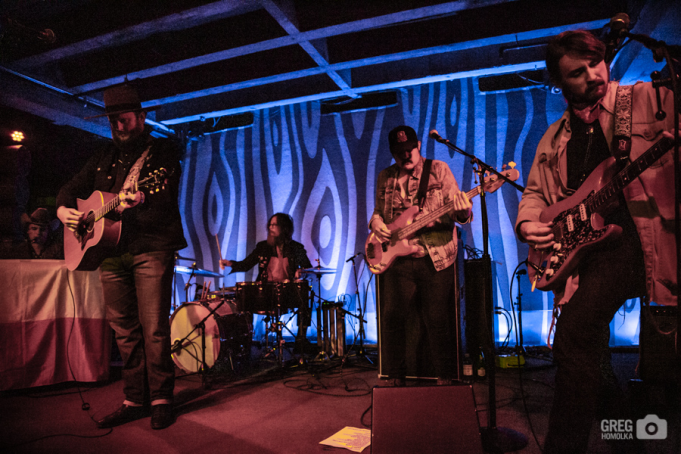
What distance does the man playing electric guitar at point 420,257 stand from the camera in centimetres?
301

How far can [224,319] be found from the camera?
15.3 feet

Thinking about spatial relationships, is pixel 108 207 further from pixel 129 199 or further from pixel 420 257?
pixel 420 257

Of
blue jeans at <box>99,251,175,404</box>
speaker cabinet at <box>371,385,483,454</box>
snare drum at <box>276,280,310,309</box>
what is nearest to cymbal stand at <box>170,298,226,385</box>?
snare drum at <box>276,280,310,309</box>

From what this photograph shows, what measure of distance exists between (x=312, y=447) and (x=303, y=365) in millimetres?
2693

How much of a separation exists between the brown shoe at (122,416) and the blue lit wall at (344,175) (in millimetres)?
4061

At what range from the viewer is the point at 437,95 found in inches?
271

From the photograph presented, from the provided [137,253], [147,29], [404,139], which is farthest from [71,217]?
[147,29]

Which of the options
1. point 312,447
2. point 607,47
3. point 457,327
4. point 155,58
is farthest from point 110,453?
point 155,58

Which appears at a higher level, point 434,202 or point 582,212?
point 434,202

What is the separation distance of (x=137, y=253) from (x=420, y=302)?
88.4 inches

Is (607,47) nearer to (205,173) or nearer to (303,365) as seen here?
(303,365)

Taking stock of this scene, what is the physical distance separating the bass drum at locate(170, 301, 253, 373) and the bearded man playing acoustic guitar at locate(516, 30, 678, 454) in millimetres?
3725

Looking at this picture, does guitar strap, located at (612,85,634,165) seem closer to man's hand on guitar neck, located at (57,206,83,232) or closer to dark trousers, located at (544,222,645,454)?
dark trousers, located at (544,222,645,454)

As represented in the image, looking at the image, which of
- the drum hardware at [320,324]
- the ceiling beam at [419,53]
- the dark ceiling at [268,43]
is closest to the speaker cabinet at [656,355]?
the dark ceiling at [268,43]
